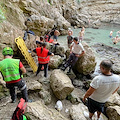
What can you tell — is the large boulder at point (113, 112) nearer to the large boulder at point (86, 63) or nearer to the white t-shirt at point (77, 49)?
the large boulder at point (86, 63)

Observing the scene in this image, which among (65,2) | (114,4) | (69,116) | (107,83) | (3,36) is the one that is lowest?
(69,116)

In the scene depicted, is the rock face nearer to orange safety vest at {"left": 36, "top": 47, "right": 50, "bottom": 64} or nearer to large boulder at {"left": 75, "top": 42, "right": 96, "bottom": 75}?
orange safety vest at {"left": 36, "top": 47, "right": 50, "bottom": 64}

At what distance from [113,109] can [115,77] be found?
1.65 meters

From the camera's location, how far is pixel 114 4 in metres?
30.1

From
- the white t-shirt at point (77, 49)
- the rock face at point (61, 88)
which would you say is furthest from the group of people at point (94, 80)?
the white t-shirt at point (77, 49)

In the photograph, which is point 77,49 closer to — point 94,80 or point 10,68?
point 94,80

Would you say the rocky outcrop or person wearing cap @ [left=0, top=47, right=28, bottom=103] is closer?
person wearing cap @ [left=0, top=47, right=28, bottom=103]

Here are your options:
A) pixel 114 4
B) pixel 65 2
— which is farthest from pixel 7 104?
pixel 114 4

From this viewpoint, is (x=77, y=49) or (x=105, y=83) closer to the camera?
(x=105, y=83)

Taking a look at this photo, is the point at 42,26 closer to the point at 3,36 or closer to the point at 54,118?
the point at 3,36

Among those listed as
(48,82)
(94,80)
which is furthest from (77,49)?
(94,80)

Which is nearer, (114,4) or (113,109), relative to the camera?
(113,109)

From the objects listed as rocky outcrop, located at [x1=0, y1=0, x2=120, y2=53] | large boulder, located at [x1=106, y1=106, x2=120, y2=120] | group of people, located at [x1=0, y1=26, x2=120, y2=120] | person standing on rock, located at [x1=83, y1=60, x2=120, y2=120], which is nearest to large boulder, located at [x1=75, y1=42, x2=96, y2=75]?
large boulder, located at [x1=106, y1=106, x2=120, y2=120]

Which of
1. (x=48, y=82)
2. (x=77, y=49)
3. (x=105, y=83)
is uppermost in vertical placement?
(x=77, y=49)
